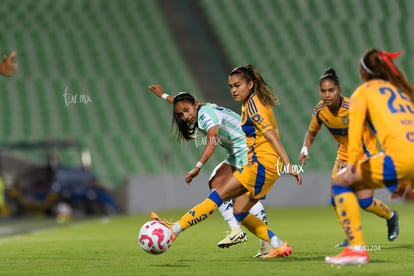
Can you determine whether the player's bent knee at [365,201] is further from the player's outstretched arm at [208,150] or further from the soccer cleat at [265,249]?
the player's outstretched arm at [208,150]

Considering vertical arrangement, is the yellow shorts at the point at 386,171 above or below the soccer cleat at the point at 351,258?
above

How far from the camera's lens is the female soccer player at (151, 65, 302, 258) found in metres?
7.86

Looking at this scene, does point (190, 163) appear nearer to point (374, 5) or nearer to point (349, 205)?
point (374, 5)

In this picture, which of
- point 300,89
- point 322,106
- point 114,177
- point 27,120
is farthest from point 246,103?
point 300,89

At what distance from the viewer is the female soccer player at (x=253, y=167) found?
25.8 ft

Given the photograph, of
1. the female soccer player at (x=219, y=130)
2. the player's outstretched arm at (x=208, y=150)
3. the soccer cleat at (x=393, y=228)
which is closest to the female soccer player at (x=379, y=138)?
the player's outstretched arm at (x=208, y=150)

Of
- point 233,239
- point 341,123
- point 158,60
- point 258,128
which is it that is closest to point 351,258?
point 258,128

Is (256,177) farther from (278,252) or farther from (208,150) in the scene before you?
(278,252)

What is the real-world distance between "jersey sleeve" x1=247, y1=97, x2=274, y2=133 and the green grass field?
1232 mm

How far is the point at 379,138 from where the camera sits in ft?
21.7

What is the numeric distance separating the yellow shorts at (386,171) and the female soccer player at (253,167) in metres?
1.29

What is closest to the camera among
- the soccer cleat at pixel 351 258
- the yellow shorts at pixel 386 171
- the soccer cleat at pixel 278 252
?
the yellow shorts at pixel 386 171

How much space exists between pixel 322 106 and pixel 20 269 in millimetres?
3581

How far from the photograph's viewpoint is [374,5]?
33.9 meters
